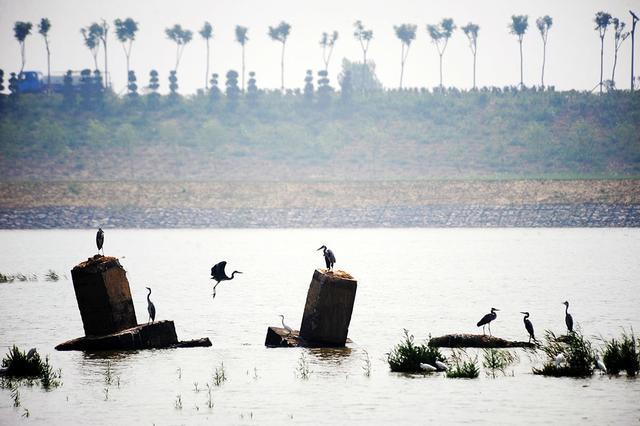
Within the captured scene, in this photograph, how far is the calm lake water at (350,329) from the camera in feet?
70.1

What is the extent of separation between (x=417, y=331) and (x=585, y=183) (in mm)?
83289

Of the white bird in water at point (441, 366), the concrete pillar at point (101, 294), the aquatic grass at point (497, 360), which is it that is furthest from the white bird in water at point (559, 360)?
the concrete pillar at point (101, 294)

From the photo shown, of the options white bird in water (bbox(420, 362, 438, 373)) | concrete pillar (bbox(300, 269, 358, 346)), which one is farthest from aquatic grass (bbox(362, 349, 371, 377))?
white bird in water (bbox(420, 362, 438, 373))

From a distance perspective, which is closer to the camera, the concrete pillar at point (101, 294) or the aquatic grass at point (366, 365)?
the aquatic grass at point (366, 365)

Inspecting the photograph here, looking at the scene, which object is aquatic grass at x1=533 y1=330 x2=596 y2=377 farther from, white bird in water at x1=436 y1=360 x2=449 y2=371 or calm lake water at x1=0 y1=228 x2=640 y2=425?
white bird in water at x1=436 y1=360 x2=449 y2=371

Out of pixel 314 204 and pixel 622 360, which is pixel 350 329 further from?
pixel 314 204

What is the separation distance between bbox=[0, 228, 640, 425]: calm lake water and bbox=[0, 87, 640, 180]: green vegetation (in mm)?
51328

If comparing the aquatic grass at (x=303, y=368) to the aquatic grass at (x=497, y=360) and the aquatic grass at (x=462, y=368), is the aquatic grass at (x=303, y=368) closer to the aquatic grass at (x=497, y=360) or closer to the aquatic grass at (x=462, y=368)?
the aquatic grass at (x=462, y=368)

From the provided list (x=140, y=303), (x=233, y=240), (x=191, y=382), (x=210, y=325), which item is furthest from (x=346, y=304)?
(x=233, y=240)

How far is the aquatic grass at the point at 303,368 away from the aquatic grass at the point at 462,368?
2976 mm

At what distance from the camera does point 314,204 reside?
381ft

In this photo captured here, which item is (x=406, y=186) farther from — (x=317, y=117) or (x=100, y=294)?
(x=100, y=294)

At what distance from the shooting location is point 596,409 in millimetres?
20891

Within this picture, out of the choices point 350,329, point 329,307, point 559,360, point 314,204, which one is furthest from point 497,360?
point 314,204
